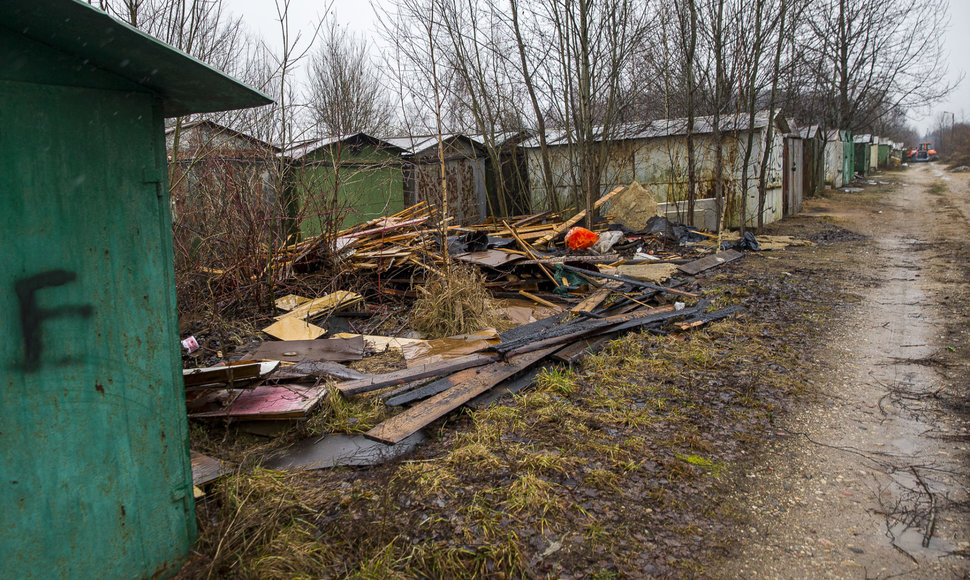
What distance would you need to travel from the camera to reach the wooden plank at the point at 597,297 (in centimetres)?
759

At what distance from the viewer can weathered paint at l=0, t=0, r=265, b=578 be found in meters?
2.13

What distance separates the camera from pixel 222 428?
4.40 m

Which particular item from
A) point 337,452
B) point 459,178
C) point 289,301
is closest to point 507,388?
point 337,452

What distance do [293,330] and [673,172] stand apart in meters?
11.9

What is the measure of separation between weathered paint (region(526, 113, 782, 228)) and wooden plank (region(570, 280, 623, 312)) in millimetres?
6302

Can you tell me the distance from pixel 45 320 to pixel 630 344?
5201mm

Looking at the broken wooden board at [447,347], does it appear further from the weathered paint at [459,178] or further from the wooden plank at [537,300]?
the weathered paint at [459,178]

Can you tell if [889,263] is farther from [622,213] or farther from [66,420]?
[66,420]

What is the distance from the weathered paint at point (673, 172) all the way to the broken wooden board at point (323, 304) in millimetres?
8162

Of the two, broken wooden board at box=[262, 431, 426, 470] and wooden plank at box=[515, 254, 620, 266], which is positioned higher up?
wooden plank at box=[515, 254, 620, 266]

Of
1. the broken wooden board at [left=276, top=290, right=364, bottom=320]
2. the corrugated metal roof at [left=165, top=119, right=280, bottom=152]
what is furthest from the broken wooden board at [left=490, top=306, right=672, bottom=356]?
the corrugated metal roof at [left=165, top=119, right=280, bottom=152]

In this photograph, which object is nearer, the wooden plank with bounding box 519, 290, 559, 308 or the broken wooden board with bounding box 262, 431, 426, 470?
the broken wooden board with bounding box 262, 431, 426, 470

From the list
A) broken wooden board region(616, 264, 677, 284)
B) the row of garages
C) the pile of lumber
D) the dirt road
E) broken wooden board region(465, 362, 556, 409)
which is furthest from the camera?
the row of garages

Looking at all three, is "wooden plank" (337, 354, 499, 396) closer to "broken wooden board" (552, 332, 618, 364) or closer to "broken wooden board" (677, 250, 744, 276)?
"broken wooden board" (552, 332, 618, 364)
